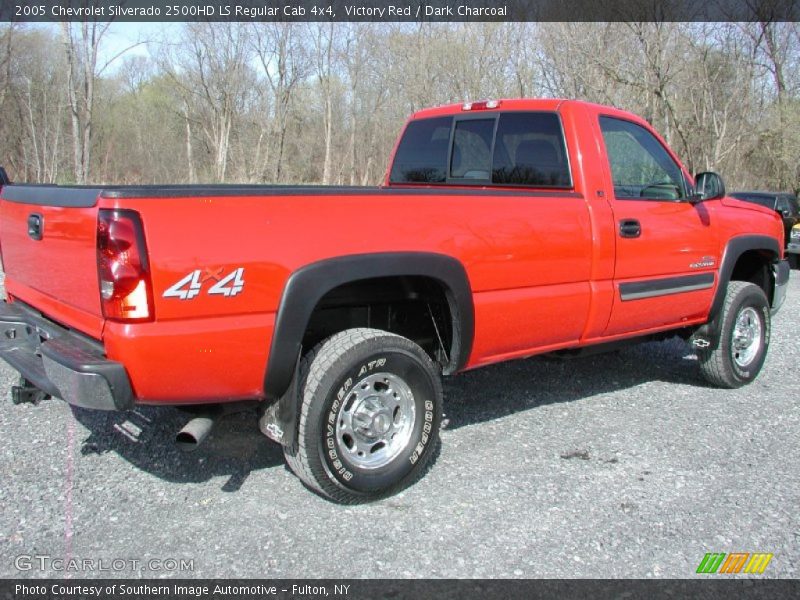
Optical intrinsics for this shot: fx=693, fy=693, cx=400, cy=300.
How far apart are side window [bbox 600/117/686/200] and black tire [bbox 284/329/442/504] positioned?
6.32ft

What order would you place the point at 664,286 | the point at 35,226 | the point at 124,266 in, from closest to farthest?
the point at 124,266
the point at 35,226
the point at 664,286

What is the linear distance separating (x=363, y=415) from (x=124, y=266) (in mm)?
1305

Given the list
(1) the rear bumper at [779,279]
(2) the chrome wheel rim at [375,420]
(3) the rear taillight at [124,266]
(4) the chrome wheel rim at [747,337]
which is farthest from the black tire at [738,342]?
(3) the rear taillight at [124,266]

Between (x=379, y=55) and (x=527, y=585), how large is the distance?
28233 mm

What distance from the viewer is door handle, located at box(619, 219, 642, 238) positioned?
421cm

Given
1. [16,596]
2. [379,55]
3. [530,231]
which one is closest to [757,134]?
[379,55]

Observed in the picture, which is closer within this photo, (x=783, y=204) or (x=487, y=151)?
(x=487, y=151)

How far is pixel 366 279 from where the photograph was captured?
10.6 ft

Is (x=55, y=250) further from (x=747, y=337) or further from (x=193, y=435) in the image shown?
(x=747, y=337)

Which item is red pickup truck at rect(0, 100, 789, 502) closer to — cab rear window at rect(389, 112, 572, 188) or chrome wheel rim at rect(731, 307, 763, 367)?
cab rear window at rect(389, 112, 572, 188)

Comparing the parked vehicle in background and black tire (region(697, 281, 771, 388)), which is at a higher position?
the parked vehicle in background

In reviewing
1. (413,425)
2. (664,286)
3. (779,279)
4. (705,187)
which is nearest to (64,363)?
(413,425)

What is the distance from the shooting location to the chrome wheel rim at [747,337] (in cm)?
549

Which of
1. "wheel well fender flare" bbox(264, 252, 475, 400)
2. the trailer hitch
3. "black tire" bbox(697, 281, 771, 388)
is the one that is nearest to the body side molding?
"black tire" bbox(697, 281, 771, 388)
